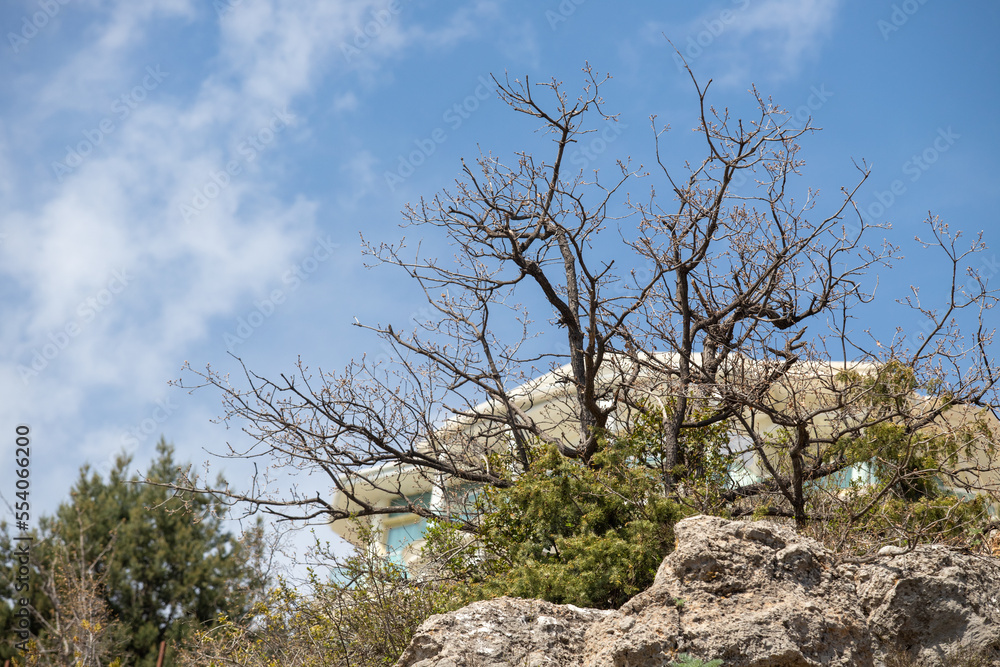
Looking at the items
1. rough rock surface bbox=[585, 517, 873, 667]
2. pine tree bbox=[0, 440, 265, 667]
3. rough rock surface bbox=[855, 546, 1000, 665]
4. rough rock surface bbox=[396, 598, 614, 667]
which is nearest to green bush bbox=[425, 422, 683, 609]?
rough rock surface bbox=[396, 598, 614, 667]

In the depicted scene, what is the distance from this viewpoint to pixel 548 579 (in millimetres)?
6180

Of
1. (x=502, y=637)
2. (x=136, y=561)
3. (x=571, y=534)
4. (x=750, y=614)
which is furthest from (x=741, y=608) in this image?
(x=136, y=561)

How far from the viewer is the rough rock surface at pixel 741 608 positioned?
4516mm

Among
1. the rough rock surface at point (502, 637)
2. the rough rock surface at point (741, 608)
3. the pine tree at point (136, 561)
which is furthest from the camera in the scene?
the pine tree at point (136, 561)

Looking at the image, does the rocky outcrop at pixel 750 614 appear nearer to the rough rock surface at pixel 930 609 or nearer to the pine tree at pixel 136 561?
the rough rock surface at pixel 930 609

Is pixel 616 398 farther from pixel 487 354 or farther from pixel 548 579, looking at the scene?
pixel 548 579

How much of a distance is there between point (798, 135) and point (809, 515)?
3797 mm

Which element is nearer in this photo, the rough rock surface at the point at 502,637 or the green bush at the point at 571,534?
the rough rock surface at the point at 502,637

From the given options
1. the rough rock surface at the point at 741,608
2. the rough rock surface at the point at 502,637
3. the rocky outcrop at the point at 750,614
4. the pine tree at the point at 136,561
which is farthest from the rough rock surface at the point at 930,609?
the pine tree at the point at 136,561

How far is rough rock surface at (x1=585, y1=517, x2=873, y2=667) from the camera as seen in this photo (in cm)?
452

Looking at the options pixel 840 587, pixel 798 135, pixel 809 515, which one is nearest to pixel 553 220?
pixel 798 135

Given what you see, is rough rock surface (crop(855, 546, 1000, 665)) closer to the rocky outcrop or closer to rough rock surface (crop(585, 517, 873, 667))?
the rocky outcrop

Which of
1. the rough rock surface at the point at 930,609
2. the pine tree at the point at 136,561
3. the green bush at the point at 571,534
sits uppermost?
the pine tree at the point at 136,561

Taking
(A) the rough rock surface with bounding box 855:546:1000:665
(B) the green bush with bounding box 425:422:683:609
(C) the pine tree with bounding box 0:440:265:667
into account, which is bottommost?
(A) the rough rock surface with bounding box 855:546:1000:665
